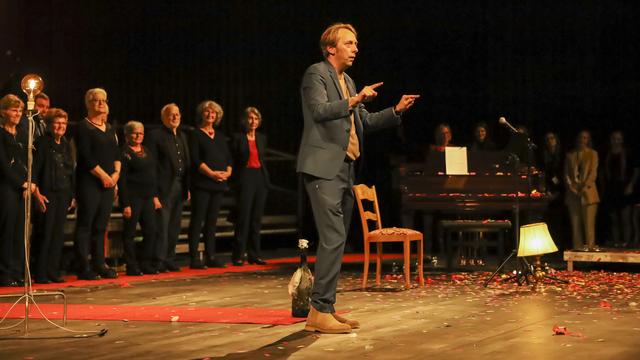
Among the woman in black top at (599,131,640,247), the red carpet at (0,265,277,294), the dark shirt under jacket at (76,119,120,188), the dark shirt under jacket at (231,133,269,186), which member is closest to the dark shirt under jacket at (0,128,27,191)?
the dark shirt under jacket at (76,119,120,188)

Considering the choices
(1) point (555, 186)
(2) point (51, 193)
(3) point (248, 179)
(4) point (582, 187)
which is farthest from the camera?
(1) point (555, 186)

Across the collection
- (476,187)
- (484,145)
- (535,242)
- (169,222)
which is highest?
(484,145)

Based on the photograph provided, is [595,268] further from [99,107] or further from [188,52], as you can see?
[188,52]

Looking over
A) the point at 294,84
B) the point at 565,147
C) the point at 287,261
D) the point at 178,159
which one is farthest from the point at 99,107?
the point at 565,147

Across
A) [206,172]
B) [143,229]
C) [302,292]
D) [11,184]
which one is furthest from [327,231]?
[206,172]

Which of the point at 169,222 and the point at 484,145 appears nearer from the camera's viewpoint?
the point at 169,222

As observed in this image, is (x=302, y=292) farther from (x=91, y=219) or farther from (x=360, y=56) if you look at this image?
(x=360, y=56)

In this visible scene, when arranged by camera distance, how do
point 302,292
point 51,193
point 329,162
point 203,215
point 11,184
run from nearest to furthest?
point 329,162, point 302,292, point 11,184, point 51,193, point 203,215

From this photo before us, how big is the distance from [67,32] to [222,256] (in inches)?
148

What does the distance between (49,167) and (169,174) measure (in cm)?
135

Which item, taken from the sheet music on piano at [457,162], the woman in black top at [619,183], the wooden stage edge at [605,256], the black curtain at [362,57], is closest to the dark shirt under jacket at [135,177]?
the sheet music on piano at [457,162]

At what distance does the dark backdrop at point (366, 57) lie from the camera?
12.1 meters

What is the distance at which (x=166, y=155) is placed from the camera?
8820mm

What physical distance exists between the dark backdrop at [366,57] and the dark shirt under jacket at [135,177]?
12.5ft
